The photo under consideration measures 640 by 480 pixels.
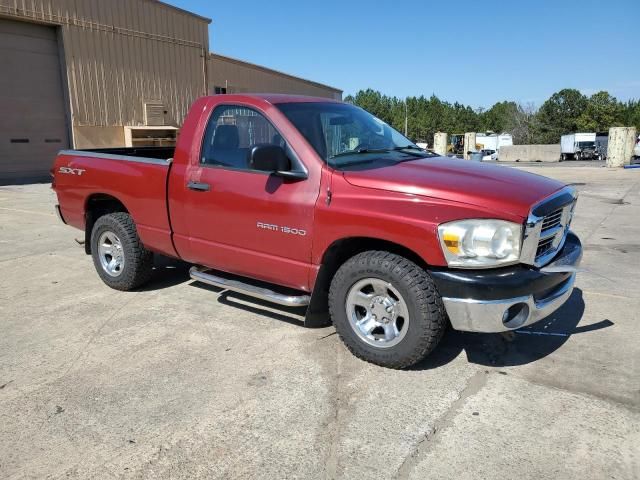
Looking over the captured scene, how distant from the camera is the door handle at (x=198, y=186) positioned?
4.28 metres

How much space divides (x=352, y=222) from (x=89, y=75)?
733 inches

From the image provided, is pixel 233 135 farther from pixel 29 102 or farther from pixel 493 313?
pixel 29 102

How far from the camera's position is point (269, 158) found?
3621 mm

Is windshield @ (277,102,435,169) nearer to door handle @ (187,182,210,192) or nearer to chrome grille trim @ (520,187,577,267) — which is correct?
door handle @ (187,182,210,192)

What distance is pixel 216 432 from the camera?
2.89m

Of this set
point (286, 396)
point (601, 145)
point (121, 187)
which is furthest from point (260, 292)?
point (601, 145)

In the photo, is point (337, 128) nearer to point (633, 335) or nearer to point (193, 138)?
point (193, 138)

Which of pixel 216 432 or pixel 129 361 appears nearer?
pixel 216 432

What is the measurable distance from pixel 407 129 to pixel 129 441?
96946mm

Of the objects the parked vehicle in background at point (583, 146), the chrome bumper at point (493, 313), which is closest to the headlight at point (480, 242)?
the chrome bumper at point (493, 313)

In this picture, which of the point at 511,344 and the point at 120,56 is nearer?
the point at 511,344

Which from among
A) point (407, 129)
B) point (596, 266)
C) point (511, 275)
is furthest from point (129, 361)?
point (407, 129)

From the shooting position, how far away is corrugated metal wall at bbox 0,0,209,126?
18.1m

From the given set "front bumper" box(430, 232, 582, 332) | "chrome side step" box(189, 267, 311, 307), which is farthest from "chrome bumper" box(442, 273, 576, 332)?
"chrome side step" box(189, 267, 311, 307)
